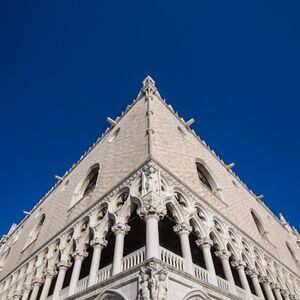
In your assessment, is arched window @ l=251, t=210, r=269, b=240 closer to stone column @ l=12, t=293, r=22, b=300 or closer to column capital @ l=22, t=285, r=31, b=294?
column capital @ l=22, t=285, r=31, b=294

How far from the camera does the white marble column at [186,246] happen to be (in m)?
6.93

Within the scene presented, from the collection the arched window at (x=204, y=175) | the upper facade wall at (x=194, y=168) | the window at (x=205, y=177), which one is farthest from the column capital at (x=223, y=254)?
the arched window at (x=204, y=175)

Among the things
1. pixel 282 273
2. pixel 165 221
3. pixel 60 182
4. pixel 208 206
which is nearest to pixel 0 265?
pixel 60 182

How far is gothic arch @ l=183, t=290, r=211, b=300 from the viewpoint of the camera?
20.4 ft

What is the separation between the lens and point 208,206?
10383 mm

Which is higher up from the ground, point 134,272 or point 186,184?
point 186,184

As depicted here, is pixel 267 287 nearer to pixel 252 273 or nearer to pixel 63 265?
pixel 252 273

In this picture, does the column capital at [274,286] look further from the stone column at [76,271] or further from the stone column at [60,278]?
the stone column at [60,278]

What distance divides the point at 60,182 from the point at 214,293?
14.2 meters

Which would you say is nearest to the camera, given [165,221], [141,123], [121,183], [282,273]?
[121,183]

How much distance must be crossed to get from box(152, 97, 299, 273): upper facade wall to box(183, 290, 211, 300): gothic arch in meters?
3.90

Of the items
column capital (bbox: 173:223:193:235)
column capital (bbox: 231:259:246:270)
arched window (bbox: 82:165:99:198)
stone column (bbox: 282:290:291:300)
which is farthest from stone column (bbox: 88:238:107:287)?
stone column (bbox: 282:290:291:300)

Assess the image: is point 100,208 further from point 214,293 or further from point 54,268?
point 214,293

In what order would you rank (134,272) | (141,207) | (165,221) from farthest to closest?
(165,221) < (141,207) < (134,272)
